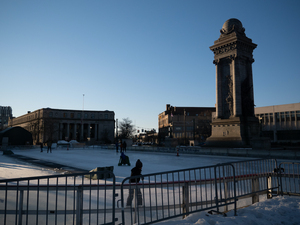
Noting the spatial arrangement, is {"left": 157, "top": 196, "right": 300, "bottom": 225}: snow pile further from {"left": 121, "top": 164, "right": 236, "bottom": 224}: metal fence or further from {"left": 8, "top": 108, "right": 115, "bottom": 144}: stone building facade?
{"left": 8, "top": 108, "right": 115, "bottom": 144}: stone building facade

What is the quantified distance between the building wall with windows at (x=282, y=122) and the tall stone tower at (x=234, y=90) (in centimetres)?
4131

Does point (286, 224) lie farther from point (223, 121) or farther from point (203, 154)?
point (223, 121)

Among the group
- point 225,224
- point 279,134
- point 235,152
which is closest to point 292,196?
point 225,224

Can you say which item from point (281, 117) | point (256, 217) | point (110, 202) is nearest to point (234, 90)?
point (256, 217)

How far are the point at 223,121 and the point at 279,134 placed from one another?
5110cm

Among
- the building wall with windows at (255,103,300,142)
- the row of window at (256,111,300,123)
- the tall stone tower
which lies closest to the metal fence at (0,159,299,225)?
the tall stone tower

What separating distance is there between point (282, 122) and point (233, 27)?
53.3 metres

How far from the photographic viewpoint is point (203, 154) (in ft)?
92.0

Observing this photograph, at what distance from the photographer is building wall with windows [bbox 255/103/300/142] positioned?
6819 cm

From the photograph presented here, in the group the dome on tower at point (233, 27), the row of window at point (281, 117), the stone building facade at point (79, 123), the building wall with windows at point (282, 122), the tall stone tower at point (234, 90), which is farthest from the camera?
the stone building facade at point (79, 123)

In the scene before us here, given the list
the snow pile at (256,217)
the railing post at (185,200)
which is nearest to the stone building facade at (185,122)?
the snow pile at (256,217)

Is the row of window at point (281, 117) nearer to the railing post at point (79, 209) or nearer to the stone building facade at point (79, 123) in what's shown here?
the stone building facade at point (79, 123)

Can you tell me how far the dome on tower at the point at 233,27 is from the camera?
32.1m

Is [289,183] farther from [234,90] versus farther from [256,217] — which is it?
[234,90]
